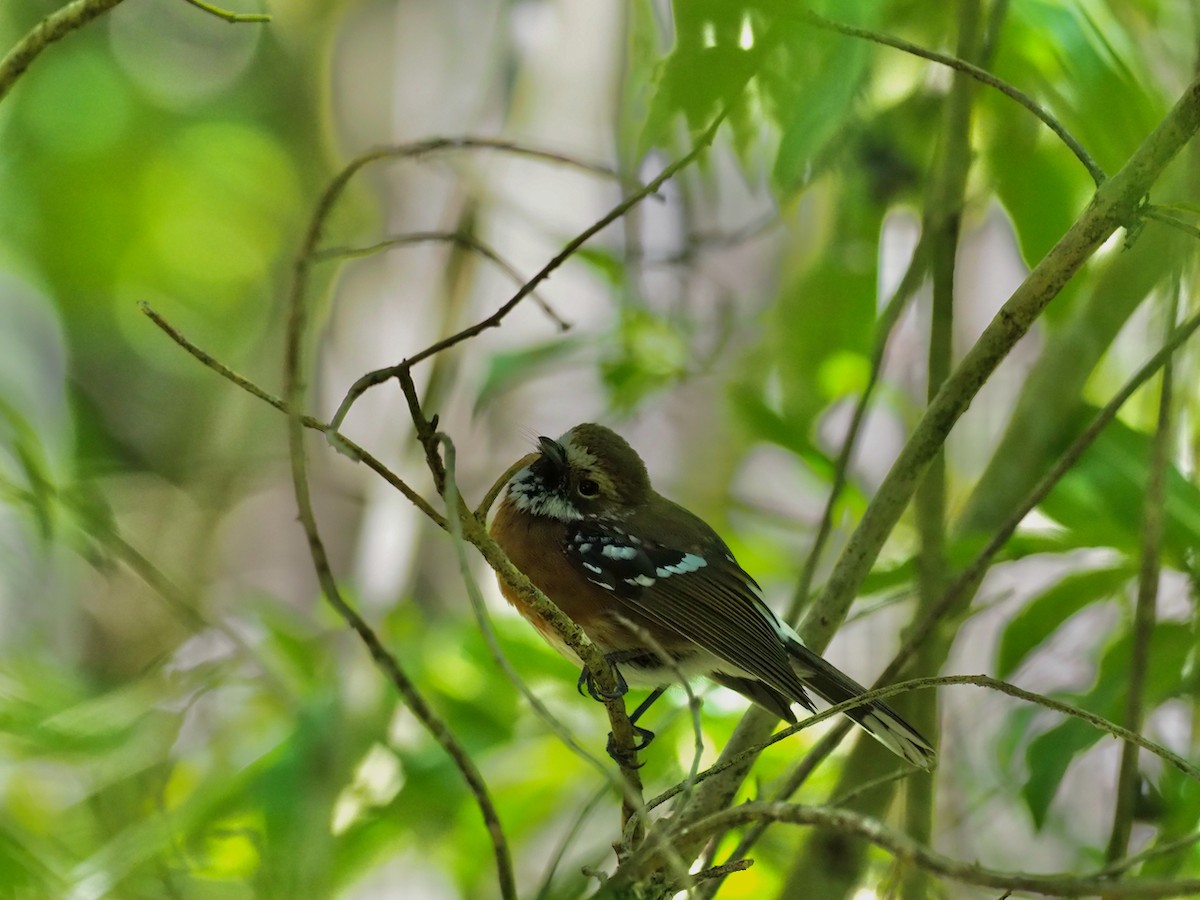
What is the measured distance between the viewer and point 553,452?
3.71 m

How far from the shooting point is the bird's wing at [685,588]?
322cm

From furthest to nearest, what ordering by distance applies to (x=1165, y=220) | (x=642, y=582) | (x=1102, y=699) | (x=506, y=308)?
(x=642, y=582) → (x=1102, y=699) → (x=506, y=308) → (x=1165, y=220)

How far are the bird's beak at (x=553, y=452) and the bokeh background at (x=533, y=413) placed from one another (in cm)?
26

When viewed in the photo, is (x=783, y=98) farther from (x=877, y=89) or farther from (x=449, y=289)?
(x=449, y=289)

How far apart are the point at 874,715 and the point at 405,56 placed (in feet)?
20.3

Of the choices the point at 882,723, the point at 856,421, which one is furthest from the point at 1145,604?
the point at 856,421

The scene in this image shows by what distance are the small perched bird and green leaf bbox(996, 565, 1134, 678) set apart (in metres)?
0.37

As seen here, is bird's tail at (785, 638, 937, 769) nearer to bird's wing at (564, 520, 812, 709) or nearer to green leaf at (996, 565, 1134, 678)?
bird's wing at (564, 520, 812, 709)

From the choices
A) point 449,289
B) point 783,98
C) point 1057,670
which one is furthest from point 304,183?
point 783,98

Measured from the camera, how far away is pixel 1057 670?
4109mm

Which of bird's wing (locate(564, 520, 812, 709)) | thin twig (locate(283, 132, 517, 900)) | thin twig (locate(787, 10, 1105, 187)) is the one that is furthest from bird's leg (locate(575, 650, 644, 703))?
thin twig (locate(787, 10, 1105, 187))

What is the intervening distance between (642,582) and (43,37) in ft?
7.25

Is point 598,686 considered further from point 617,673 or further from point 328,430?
point 328,430

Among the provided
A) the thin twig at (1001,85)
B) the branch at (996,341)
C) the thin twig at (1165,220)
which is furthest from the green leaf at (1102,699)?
the thin twig at (1001,85)
